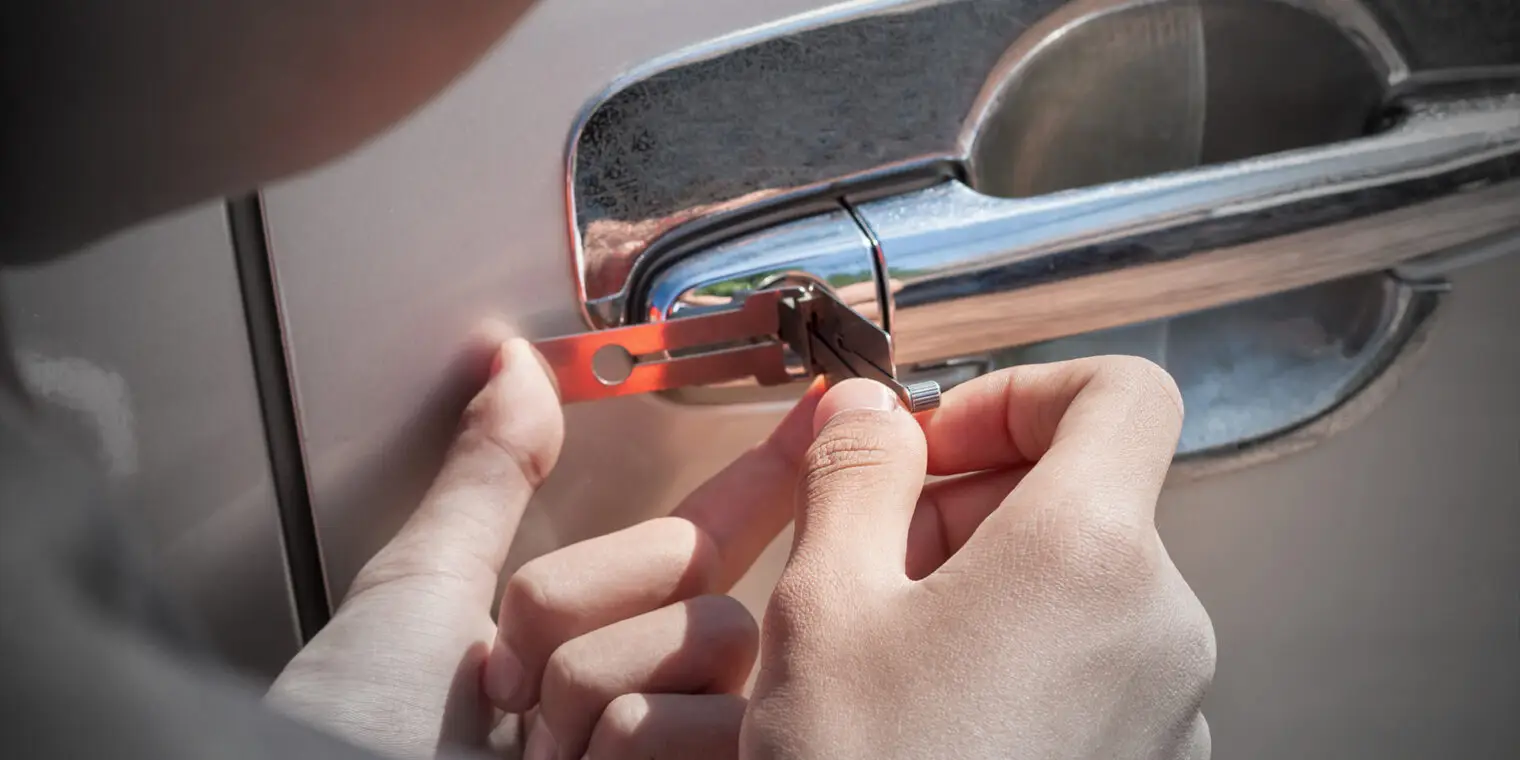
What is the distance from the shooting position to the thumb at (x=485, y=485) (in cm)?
47

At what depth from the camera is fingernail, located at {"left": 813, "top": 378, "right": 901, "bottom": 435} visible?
396 mm

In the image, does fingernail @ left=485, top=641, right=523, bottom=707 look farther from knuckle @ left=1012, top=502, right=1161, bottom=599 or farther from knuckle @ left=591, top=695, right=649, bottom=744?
knuckle @ left=1012, top=502, right=1161, bottom=599

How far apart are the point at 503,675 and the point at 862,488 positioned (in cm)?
21

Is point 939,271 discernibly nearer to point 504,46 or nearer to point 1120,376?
point 1120,376

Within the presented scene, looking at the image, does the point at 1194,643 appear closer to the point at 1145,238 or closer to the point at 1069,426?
the point at 1069,426

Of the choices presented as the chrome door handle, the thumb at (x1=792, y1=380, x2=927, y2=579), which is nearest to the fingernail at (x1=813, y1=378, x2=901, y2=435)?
the thumb at (x1=792, y1=380, x2=927, y2=579)

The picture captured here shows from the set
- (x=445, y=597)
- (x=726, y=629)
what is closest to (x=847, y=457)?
(x=726, y=629)

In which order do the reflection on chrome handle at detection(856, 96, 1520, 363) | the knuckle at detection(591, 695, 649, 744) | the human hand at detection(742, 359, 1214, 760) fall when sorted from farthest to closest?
the reflection on chrome handle at detection(856, 96, 1520, 363)
the knuckle at detection(591, 695, 649, 744)
the human hand at detection(742, 359, 1214, 760)

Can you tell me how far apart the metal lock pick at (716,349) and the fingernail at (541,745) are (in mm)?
154

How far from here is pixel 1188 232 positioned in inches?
21.4

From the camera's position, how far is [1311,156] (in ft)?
1.83

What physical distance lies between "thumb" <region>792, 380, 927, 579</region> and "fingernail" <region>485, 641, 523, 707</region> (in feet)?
0.56

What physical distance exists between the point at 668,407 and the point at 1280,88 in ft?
1.32

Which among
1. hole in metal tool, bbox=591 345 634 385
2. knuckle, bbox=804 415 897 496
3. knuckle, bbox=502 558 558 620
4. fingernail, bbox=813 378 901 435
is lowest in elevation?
knuckle, bbox=502 558 558 620
